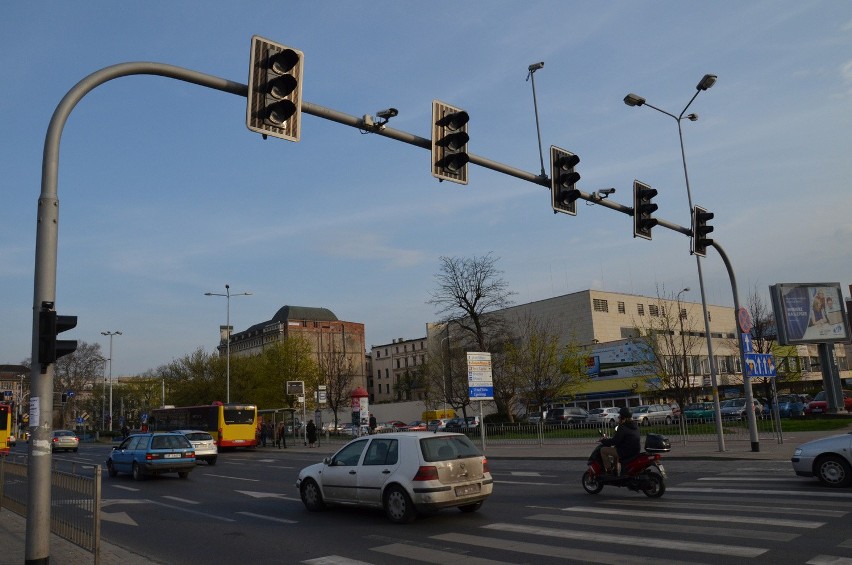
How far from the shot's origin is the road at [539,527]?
8.70 m

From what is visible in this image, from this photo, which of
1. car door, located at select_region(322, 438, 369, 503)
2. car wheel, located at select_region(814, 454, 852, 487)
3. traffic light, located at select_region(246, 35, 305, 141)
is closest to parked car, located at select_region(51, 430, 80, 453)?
car door, located at select_region(322, 438, 369, 503)

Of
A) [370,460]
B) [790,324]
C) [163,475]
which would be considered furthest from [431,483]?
[790,324]

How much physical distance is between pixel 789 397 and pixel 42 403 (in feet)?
179

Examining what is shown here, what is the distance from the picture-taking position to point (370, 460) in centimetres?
1258

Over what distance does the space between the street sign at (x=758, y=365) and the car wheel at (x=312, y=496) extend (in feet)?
49.9

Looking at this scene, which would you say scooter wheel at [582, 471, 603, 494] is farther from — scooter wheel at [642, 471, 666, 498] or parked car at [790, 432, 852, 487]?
parked car at [790, 432, 852, 487]

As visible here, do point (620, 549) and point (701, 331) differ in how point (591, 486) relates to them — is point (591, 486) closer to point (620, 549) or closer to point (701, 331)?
point (620, 549)

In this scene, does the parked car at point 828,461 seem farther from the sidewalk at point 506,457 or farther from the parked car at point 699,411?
the parked car at point 699,411

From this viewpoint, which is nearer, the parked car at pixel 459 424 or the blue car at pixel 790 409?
the blue car at pixel 790 409

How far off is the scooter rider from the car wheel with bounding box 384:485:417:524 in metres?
4.33

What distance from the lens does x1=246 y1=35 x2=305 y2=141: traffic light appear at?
862 centimetres

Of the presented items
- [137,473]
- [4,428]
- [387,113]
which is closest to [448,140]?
[387,113]

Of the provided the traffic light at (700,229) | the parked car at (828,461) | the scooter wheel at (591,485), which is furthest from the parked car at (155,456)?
the parked car at (828,461)

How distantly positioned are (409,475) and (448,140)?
5.52 m
